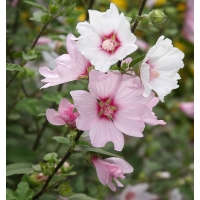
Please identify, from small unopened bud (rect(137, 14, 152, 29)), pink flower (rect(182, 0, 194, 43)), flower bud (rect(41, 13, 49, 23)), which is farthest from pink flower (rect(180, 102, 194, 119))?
small unopened bud (rect(137, 14, 152, 29))

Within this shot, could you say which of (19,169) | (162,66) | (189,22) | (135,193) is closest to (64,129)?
(19,169)

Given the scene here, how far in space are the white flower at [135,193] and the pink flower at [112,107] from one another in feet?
2.77

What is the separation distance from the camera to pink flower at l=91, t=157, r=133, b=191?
80 centimetres

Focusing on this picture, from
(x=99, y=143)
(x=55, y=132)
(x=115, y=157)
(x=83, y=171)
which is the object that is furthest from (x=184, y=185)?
(x=99, y=143)

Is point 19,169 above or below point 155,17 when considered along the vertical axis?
below

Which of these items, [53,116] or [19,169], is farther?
[19,169]

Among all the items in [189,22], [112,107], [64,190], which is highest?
[112,107]

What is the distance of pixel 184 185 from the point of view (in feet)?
5.40

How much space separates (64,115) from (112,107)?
0.26ft

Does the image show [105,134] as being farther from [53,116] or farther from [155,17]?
[155,17]

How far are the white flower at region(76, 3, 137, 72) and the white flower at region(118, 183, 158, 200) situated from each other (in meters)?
0.93

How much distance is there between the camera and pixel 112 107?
0.78 m

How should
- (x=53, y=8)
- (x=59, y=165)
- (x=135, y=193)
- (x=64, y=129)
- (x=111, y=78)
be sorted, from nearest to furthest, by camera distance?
(x=111, y=78), (x=59, y=165), (x=53, y=8), (x=64, y=129), (x=135, y=193)

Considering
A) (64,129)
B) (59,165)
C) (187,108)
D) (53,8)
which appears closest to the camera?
(59,165)
